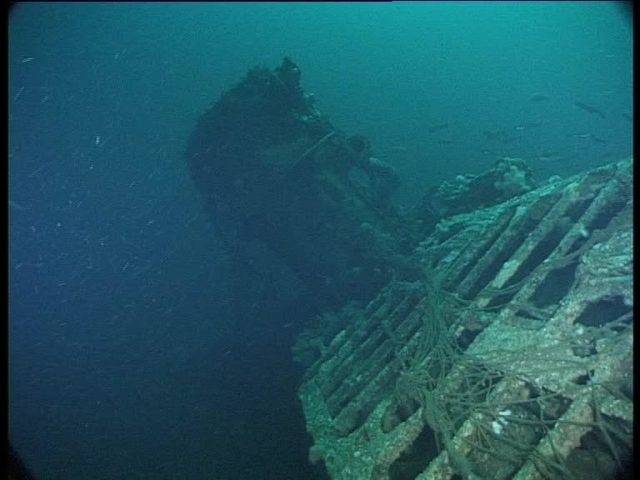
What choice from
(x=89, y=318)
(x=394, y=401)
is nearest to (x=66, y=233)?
(x=89, y=318)

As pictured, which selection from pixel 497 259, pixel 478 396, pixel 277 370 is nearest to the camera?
pixel 478 396

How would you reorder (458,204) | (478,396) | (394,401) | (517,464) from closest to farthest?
(517,464) < (478,396) < (394,401) < (458,204)

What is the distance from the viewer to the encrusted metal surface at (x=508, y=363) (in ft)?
12.0

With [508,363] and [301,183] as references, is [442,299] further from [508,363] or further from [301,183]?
[301,183]

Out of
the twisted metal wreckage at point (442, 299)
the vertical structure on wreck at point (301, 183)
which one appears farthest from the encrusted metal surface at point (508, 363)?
the vertical structure on wreck at point (301, 183)

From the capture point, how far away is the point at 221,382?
12.0 meters

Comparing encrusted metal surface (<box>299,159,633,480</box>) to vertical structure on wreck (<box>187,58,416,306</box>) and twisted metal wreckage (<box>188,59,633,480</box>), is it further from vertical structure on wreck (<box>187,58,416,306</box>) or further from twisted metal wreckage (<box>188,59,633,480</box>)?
vertical structure on wreck (<box>187,58,416,306</box>)

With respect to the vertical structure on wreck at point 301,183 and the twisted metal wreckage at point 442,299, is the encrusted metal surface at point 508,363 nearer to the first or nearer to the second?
the twisted metal wreckage at point 442,299

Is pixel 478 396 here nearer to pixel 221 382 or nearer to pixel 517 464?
pixel 517 464

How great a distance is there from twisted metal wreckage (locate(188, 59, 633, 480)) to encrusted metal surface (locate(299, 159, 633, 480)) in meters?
0.02

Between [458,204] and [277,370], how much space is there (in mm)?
6865

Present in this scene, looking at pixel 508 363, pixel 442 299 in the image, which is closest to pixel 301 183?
pixel 442 299

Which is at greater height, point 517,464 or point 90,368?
point 517,464

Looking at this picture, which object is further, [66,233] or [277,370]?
[66,233]
